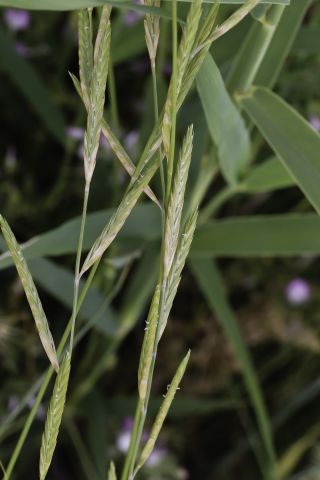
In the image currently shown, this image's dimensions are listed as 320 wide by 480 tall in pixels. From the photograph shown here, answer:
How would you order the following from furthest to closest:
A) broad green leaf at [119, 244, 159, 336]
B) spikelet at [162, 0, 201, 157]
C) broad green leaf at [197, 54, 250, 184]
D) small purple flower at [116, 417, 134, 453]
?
small purple flower at [116, 417, 134, 453] < broad green leaf at [119, 244, 159, 336] < broad green leaf at [197, 54, 250, 184] < spikelet at [162, 0, 201, 157]

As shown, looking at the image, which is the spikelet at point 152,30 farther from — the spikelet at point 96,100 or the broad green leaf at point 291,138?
the broad green leaf at point 291,138

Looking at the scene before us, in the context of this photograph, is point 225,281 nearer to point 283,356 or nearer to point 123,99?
point 283,356

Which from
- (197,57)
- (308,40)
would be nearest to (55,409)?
(197,57)

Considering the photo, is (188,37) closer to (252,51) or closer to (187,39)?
(187,39)

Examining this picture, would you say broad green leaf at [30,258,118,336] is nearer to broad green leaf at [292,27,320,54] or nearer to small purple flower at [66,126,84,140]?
small purple flower at [66,126,84,140]

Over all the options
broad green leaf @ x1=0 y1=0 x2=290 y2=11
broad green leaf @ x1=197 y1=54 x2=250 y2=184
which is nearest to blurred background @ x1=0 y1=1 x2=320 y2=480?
broad green leaf @ x1=197 y1=54 x2=250 y2=184

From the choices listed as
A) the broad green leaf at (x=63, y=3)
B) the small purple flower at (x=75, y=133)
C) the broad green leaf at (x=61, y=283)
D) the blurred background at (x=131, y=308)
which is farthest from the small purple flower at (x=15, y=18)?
the broad green leaf at (x=63, y=3)

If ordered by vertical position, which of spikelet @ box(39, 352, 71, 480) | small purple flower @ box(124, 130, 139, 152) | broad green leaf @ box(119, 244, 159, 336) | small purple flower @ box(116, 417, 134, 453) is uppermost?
small purple flower @ box(124, 130, 139, 152)

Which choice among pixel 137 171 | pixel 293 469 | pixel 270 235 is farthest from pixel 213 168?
pixel 293 469
